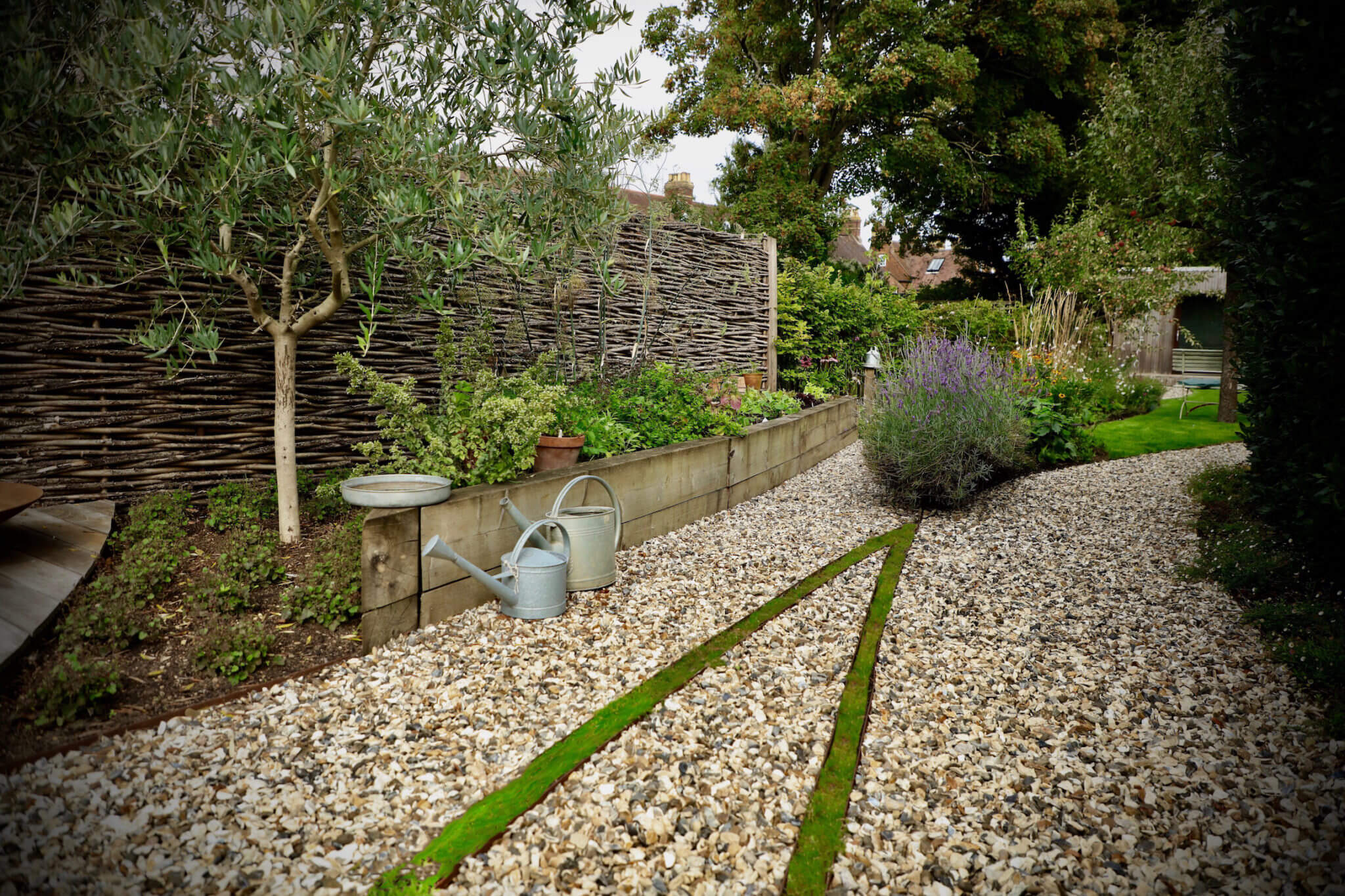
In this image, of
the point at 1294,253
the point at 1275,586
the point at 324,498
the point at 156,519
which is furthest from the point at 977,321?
the point at 156,519

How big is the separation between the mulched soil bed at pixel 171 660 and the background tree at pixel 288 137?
1.45ft

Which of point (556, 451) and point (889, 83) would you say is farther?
point (889, 83)

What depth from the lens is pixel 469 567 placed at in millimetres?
2826

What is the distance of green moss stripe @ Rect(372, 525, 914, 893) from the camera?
67.2 inches

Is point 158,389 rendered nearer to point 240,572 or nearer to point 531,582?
point 240,572

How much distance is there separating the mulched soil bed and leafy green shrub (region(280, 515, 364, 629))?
54 mm

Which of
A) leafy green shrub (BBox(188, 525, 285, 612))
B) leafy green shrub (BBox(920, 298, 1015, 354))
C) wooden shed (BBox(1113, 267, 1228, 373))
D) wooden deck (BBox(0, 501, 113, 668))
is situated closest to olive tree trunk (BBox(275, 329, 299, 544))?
leafy green shrub (BBox(188, 525, 285, 612))

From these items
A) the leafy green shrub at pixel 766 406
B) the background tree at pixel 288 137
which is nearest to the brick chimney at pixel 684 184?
the leafy green shrub at pixel 766 406

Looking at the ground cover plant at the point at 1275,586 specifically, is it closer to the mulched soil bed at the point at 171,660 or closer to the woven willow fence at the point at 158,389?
the mulched soil bed at the point at 171,660

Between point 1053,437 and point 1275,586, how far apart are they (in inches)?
126

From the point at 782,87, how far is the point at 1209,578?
34.3 feet

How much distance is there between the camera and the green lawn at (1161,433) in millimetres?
6785

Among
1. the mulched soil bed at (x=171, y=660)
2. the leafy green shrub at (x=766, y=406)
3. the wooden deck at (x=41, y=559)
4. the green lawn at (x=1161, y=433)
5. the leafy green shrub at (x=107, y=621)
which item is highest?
the leafy green shrub at (x=766, y=406)

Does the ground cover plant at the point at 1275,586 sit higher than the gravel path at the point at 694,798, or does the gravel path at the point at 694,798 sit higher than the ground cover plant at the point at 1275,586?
the ground cover plant at the point at 1275,586
